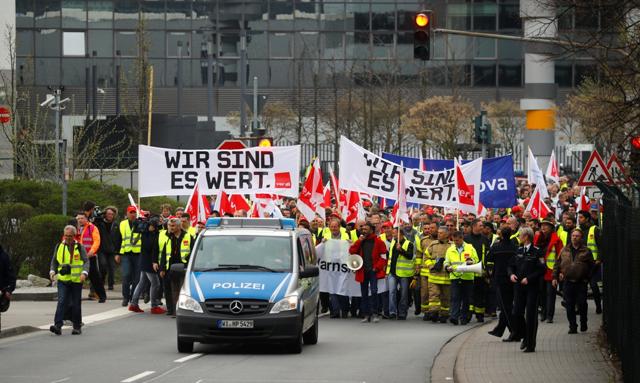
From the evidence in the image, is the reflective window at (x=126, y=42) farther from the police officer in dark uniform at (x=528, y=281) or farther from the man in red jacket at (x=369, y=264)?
the police officer in dark uniform at (x=528, y=281)

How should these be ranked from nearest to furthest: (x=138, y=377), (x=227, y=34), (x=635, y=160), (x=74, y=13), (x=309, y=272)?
(x=138, y=377) < (x=309, y=272) < (x=635, y=160) < (x=227, y=34) < (x=74, y=13)

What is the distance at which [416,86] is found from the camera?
234 ft

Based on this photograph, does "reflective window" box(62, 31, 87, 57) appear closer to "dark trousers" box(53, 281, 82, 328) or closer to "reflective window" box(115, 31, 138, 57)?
"reflective window" box(115, 31, 138, 57)

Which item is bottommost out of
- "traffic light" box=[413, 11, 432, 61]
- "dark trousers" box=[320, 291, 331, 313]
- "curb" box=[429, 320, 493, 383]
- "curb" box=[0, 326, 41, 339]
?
"curb" box=[429, 320, 493, 383]

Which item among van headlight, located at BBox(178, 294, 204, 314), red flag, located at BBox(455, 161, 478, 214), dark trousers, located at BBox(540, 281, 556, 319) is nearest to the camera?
van headlight, located at BBox(178, 294, 204, 314)

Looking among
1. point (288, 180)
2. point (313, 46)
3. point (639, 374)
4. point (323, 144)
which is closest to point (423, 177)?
point (288, 180)

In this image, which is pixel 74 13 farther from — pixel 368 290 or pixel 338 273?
pixel 368 290

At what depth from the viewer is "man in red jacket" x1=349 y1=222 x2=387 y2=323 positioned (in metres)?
24.9

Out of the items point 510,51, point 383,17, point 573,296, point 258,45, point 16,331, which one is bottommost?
point 16,331

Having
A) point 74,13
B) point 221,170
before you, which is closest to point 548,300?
point 221,170

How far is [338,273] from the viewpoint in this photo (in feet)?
83.1

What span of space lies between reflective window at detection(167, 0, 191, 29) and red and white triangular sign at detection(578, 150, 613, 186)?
2123 inches

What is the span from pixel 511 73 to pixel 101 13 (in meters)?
23.0

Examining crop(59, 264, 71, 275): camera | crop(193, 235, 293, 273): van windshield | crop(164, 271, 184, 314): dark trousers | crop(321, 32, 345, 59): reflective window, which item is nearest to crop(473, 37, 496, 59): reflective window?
crop(321, 32, 345, 59): reflective window
